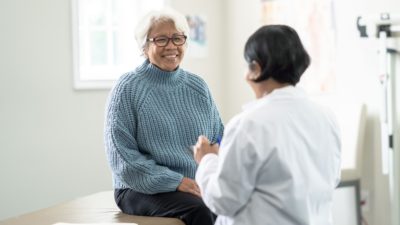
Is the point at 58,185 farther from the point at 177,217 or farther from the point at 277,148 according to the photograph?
the point at 277,148

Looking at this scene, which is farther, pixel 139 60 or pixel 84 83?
pixel 139 60

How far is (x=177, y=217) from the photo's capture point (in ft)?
7.26

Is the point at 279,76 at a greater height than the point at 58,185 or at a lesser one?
greater

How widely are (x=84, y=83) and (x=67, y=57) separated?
0.21m

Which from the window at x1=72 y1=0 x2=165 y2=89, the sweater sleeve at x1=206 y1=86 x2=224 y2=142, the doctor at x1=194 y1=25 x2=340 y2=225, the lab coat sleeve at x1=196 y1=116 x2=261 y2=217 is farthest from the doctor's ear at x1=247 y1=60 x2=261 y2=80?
the window at x1=72 y1=0 x2=165 y2=89

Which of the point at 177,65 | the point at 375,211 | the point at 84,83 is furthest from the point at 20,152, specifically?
the point at 375,211

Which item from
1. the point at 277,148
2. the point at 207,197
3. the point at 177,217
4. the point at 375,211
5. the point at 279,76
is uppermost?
the point at 279,76

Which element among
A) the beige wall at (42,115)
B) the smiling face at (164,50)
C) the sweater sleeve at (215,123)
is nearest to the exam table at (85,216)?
the sweater sleeve at (215,123)

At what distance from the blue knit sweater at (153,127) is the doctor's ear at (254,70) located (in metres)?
0.79

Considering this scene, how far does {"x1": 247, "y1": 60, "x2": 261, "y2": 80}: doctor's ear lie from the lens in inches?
60.7

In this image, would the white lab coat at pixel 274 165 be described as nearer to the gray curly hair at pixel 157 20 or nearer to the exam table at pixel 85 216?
the exam table at pixel 85 216

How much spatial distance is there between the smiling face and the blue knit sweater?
0.03 meters

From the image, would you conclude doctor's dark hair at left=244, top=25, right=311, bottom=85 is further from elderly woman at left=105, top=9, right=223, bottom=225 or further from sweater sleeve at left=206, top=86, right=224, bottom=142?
sweater sleeve at left=206, top=86, right=224, bottom=142

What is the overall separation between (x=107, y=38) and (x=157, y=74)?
6.73 feet
